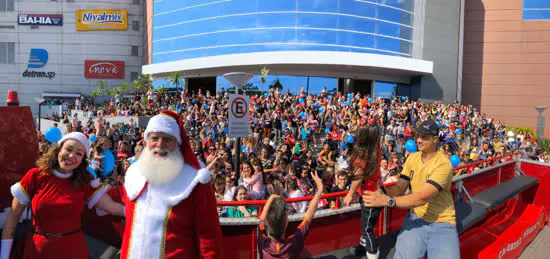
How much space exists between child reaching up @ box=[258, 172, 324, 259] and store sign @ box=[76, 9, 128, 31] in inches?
1793

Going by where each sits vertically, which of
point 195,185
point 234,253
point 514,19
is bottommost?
point 234,253

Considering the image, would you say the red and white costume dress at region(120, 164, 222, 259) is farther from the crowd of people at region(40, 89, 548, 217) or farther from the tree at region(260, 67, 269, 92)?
the tree at region(260, 67, 269, 92)

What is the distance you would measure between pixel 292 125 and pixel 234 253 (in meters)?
10.7

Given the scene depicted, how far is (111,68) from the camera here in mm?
41094

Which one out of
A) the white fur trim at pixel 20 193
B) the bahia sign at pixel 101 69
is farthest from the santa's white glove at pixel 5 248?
the bahia sign at pixel 101 69

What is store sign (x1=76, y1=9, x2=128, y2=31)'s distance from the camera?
133ft

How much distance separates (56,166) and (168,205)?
104cm

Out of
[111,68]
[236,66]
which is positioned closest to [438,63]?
[236,66]

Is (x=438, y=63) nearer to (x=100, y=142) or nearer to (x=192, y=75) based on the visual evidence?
(x=192, y=75)

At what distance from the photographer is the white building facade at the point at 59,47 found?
40.7 meters

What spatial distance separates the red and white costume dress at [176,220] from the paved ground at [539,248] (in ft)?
17.3

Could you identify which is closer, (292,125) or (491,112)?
(292,125)

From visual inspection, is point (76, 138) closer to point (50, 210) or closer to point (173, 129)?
point (50, 210)

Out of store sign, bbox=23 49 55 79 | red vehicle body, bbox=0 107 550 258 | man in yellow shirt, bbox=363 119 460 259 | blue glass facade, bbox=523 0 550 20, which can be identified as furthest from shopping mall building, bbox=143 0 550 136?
man in yellow shirt, bbox=363 119 460 259
